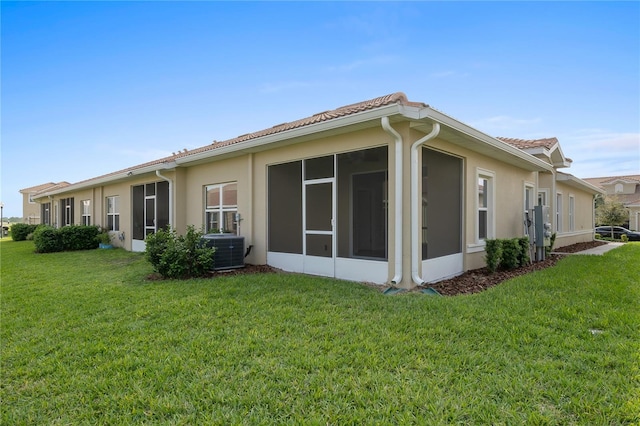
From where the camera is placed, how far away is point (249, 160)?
8531 mm

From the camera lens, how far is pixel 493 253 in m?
7.42

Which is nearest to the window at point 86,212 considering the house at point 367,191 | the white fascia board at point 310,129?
the house at point 367,191

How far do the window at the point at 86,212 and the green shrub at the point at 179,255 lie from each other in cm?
1270

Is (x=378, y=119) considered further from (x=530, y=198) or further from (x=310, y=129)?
(x=530, y=198)

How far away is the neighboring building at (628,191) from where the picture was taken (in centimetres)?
2888

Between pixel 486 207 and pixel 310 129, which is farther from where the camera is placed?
pixel 486 207

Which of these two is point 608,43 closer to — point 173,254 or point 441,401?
point 441,401

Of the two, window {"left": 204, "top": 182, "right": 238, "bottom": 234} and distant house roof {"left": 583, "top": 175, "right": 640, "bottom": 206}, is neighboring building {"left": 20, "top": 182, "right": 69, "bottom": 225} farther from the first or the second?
distant house roof {"left": 583, "top": 175, "right": 640, "bottom": 206}

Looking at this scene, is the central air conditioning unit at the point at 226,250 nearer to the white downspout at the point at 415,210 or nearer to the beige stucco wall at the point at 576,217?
the white downspout at the point at 415,210

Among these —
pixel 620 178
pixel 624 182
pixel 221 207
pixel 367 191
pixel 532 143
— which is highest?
pixel 620 178

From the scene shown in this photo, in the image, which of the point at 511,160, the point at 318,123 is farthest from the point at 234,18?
the point at 511,160

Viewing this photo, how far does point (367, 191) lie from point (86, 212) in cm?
1675

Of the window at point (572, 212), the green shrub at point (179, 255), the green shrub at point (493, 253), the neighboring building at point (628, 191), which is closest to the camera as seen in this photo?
the green shrub at point (179, 255)

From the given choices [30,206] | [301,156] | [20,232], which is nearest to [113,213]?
[20,232]
